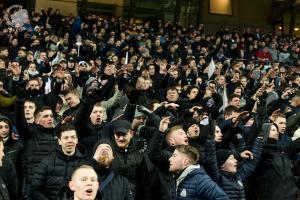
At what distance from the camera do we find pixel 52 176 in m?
5.70

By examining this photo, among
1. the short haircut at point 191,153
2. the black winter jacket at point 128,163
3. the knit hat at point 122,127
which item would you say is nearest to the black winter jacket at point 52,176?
the black winter jacket at point 128,163

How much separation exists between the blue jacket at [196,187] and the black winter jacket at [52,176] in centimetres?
98

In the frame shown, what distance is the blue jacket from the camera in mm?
5250

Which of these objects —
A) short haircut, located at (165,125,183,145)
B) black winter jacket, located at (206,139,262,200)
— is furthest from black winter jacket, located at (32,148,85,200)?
black winter jacket, located at (206,139,262,200)

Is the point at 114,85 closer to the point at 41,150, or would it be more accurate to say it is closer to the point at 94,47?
the point at 41,150

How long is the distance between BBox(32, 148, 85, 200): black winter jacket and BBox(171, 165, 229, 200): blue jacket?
98 cm

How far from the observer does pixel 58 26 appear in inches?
747

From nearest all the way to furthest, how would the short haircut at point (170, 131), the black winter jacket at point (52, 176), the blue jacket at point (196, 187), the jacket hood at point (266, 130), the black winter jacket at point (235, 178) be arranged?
the blue jacket at point (196, 187), the black winter jacket at point (52, 176), the black winter jacket at point (235, 178), the short haircut at point (170, 131), the jacket hood at point (266, 130)

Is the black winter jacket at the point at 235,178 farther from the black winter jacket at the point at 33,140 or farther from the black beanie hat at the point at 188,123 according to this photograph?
the black winter jacket at the point at 33,140

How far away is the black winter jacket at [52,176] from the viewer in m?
5.65

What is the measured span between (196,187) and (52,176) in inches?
55.7

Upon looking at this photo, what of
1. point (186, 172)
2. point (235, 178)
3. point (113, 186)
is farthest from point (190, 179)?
point (235, 178)

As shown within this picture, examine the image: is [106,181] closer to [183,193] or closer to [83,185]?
[183,193]

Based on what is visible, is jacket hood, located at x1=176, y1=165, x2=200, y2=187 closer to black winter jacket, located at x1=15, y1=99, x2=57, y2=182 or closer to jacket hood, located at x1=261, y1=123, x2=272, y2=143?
black winter jacket, located at x1=15, y1=99, x2=57, y2=182
